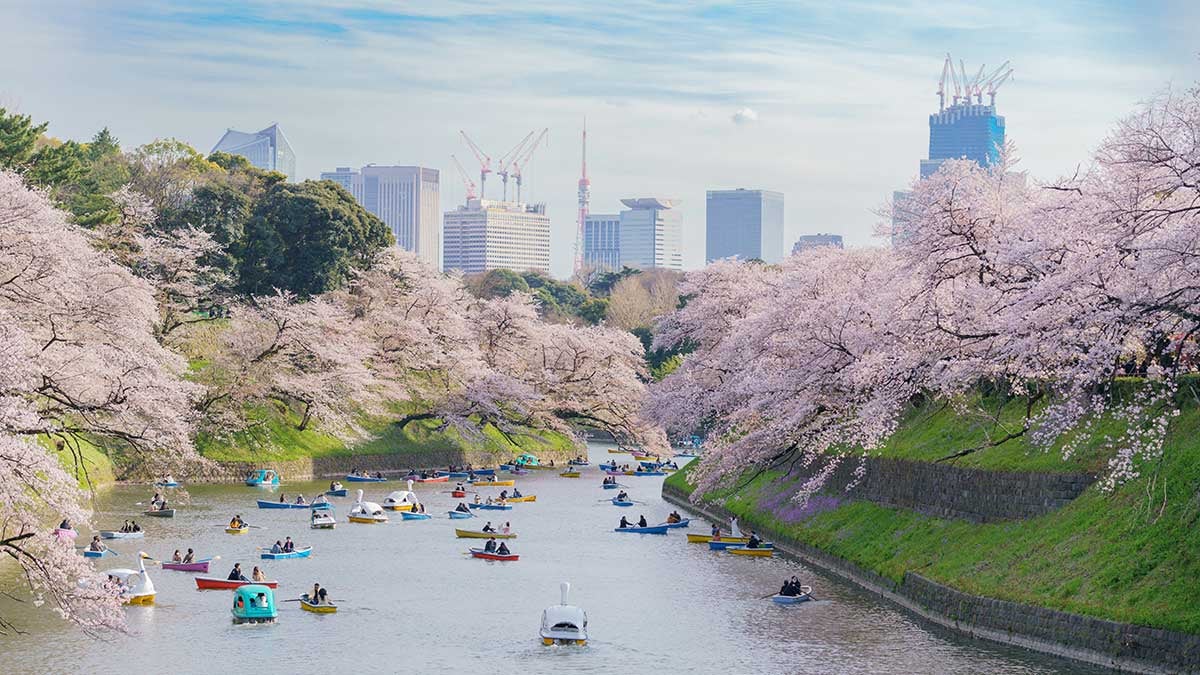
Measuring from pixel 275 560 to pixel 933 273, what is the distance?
25.6 meters

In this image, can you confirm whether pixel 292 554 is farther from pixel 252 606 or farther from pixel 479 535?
pixel 252 606

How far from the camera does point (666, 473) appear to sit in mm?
97688

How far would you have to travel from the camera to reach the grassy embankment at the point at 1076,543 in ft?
102

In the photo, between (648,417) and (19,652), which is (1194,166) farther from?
(648,417)

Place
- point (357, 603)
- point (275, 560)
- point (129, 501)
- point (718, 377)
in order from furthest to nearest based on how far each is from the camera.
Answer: point (718, 377) → point (129, 501) → point (275, 560) → point (357, 603)

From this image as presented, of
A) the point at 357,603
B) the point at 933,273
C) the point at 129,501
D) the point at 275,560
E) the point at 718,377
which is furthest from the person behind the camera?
the point at 718,377

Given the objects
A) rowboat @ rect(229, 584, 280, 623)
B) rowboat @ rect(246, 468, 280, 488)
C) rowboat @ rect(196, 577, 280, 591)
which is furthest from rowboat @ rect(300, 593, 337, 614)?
rowboat @ rect(246, 468, 280, 488)

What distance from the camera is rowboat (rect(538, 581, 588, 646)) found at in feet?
123

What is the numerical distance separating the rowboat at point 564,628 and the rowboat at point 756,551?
56.4 ft

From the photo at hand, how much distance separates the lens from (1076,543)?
1382 inches

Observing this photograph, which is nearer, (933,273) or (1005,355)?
(1005,355)

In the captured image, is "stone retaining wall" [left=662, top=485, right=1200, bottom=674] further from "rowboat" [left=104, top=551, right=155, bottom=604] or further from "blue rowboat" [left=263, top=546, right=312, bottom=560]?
"rowboat" [left=104, top=551, right=155, bottom=604]

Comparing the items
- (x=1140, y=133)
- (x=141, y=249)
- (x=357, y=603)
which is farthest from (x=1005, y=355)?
(x=141, y=249)

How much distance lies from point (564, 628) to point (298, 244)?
6304 cm
